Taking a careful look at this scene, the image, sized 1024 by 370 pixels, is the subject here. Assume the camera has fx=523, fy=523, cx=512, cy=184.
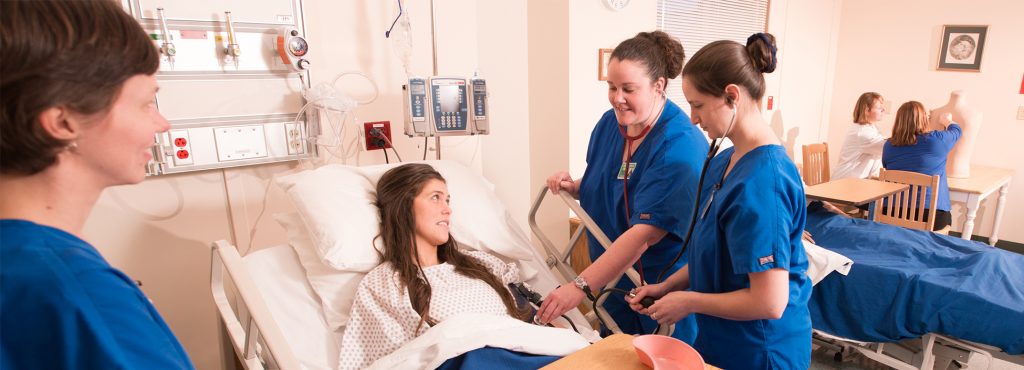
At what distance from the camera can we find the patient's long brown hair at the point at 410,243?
159 centimetres

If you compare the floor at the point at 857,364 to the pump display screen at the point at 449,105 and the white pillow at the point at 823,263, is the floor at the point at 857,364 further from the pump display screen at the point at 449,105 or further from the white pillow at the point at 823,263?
the pump display screen at the point at 449,105

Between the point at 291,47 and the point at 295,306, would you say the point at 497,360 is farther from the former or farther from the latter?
the point at 291,47

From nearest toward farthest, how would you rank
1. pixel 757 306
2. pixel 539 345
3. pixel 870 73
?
pixel 757 306 < pixel 539 345 < pixel 870 73

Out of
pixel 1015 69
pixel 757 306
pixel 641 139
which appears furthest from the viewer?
pixel 1015 69

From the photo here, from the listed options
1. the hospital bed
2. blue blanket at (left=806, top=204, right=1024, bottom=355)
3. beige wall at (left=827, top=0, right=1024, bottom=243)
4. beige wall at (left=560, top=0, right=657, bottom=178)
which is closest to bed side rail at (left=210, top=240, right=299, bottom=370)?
the hospital bed

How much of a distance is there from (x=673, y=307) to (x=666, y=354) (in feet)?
0.65

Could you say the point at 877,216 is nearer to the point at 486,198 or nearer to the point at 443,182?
the point at 486,198

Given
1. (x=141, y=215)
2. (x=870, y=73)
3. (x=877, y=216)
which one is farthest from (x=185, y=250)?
(x=870, y=73)

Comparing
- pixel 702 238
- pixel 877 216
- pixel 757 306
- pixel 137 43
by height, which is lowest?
pixel 877 216

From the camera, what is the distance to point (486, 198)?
203cm

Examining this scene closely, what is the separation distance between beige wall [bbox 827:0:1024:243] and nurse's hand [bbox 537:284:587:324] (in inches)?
183

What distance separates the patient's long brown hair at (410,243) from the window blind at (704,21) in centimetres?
209

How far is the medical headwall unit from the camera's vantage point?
165cm

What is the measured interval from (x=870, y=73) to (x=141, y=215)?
5.74 m
